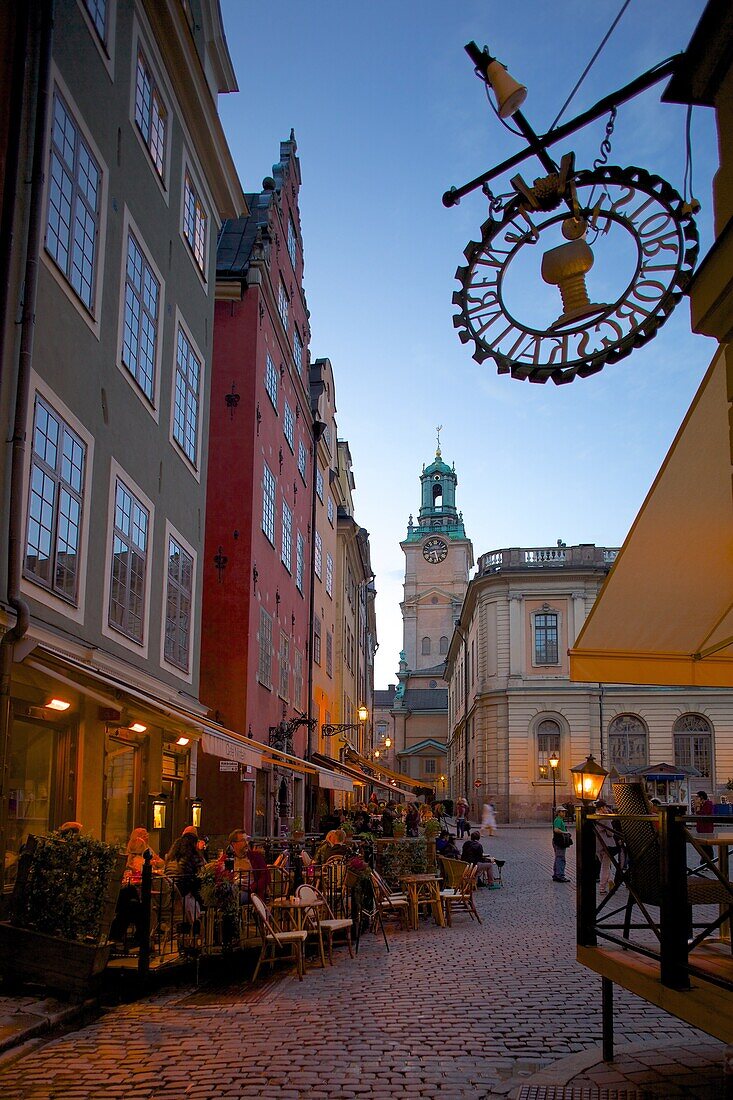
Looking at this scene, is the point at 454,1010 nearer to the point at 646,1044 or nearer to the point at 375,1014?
the point at 375,1014

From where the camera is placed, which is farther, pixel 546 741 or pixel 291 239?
pixel 546 741

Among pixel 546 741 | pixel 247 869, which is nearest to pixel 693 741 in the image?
pixel 546 741

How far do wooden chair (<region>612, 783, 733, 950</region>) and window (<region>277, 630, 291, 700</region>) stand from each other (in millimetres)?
20686

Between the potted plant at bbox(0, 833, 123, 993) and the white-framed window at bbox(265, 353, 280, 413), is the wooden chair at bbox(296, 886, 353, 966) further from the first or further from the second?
the white-framed window at bbox(265, 353, 280, 413)

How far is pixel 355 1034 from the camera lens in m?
8.38

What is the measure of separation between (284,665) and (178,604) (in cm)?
1054

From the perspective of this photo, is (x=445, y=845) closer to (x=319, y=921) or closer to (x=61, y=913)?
(x=319, y=921)

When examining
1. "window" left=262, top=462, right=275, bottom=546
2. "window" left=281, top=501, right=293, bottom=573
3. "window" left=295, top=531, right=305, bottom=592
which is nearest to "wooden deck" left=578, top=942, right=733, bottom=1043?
"window" left=262, top=462, right=275, bottom=546

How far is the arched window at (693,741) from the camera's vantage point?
55.7 metres

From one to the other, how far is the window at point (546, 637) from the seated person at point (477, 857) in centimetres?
3642

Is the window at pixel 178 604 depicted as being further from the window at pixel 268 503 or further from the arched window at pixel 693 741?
the arched window at pixel 693 741

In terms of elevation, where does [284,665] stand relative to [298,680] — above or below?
above

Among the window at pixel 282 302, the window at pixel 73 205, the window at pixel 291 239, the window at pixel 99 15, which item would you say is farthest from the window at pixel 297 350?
the window at pixel 73 205

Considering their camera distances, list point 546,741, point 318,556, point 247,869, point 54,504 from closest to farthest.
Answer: point 54,504 → point 247,869 → point 318,556 → point 546,741
